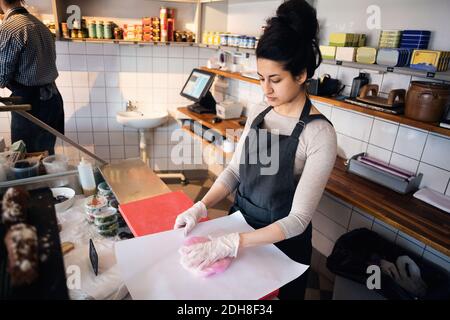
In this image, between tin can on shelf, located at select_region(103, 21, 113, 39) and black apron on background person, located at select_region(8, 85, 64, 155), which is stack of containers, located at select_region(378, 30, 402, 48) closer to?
black apron on background person, located at select_region(8, 85, 64, 155)

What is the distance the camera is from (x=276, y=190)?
1.22 m

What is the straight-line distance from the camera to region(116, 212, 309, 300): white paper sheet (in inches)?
29.9

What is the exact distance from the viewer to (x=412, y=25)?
1.71 m

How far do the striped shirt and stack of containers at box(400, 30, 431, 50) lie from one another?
8.43ft

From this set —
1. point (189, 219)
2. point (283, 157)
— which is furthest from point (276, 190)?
point (189, 219)

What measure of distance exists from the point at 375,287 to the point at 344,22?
1.64m

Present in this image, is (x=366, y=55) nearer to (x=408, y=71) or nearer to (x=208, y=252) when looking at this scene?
(x=408, y=71)

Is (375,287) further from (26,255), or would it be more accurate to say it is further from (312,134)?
(26,255)

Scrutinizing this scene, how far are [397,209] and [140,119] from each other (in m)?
2.51

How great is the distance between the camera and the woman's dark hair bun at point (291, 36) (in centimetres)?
107

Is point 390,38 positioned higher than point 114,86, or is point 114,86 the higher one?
point 390,38

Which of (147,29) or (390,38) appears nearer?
(390,38)

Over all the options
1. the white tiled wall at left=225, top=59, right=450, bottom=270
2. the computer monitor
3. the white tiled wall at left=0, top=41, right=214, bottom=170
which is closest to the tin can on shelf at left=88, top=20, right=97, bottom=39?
the white tiled wall at left=0, top=41, right=214, bottom=170

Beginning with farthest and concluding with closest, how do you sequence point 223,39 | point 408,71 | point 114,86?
point 114,86
point 223,39
point 408,71
